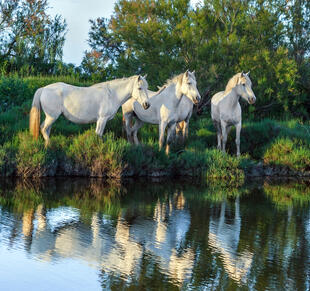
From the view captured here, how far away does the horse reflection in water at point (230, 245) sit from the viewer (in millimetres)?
5164

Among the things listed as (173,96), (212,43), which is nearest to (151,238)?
(173,96)

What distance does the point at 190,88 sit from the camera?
511 inches

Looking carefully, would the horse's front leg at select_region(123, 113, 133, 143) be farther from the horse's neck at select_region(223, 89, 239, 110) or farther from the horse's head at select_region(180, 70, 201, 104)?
the horse's neck at select_region(223, 89, 239, 110)

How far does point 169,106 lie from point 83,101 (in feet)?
6.73

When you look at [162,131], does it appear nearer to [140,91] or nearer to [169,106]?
[169,106]

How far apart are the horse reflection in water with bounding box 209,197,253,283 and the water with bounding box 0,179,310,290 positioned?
0.01 meters

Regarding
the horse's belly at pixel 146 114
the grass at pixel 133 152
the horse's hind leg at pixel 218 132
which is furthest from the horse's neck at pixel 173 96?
the horse's hind leg at pixel 218 132

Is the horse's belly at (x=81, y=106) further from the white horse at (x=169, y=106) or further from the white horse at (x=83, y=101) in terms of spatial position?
the white horse at (x=169, y=106)

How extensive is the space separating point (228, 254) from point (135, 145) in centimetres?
704

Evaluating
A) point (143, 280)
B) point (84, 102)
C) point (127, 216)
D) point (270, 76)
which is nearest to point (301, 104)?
point (270, 76)

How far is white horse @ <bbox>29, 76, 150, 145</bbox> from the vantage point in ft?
40.9

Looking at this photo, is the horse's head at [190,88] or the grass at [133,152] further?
the horse's head at [190,88]

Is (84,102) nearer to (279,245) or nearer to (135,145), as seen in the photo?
(135,145)

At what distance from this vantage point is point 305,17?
20438 mm
